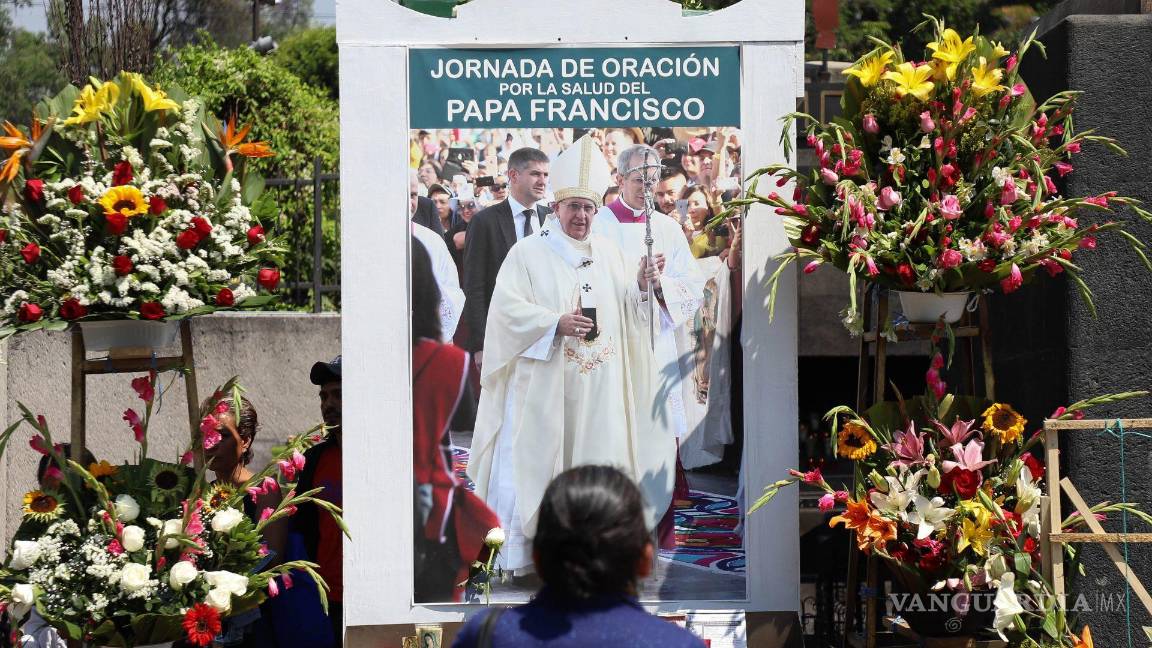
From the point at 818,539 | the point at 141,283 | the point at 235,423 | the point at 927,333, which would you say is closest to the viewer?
the point at 141,283

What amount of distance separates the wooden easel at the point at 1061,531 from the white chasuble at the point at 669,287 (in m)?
1.16

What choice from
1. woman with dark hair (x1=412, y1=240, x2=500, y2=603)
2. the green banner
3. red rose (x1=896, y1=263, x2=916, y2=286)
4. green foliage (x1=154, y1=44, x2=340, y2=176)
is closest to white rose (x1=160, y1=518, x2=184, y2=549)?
woman with dark hair (x1=412, y1=240, x2=500, y2=603)

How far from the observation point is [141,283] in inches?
156

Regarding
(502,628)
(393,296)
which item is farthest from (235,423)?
(502,628)

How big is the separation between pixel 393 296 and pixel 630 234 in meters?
0.82

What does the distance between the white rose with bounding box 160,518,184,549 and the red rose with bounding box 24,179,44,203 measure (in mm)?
1051

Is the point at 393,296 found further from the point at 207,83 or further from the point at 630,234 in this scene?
the point at 207,83

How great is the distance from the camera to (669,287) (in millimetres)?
4453

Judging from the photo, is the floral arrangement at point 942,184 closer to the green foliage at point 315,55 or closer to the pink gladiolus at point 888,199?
the pink gladiolus at point 888,199

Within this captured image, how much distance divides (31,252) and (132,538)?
2.94ft

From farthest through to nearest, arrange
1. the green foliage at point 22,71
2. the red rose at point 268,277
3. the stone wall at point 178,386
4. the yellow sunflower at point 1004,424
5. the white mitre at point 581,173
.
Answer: the green foliage at point 22,71
the stone wall at point 178,386
the white mitre at point 581,173
the red rose at point 268,277
the yellow sunflower at point 1004,424

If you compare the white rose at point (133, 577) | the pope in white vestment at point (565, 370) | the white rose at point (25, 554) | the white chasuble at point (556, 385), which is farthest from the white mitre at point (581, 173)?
the white rose at point (25, 554)

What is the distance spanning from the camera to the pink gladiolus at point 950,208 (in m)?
3.94

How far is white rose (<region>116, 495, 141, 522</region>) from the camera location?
4043 mm
